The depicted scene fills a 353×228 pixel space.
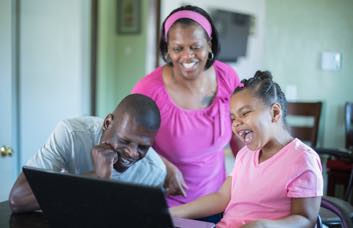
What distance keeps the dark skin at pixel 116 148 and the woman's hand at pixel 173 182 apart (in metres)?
0.32

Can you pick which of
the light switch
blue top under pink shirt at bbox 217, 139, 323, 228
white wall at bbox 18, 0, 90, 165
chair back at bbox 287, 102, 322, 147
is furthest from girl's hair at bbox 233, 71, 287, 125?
the light switch

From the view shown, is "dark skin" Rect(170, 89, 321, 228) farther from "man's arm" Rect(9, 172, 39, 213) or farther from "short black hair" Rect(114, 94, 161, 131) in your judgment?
"man's arm" Rect(9, 172, 39, 213)

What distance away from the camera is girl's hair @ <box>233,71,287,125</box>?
45.0 inches

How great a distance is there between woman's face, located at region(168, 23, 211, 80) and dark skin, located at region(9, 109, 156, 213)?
1.39ft

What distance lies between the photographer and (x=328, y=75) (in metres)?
4.10

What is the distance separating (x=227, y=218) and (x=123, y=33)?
479cm

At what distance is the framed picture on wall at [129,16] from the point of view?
18.3 feet

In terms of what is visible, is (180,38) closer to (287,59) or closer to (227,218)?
(227,218)

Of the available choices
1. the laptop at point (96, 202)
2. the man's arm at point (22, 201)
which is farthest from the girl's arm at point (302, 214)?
the man's arm at point (22, 201)

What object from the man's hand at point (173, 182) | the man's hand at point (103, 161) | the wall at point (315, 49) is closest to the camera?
the man's hand at point (103, 161)

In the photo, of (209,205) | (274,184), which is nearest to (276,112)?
(274,184)

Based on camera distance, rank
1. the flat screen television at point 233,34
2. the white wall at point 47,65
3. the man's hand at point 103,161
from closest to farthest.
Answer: the man's hand at point 103,161 < the white wall at point 47,65 < the flat screen television at point 233,34

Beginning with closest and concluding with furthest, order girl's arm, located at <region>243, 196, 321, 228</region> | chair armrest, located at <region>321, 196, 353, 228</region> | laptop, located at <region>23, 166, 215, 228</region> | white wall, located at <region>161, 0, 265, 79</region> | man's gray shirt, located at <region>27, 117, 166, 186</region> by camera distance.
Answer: laptop, located at <region>23, 166, 215, 228</region> → girl's arm, located at <region>243, 196, 321, 228</region> → chair armrest, located at <region>321, 196, 353, 228</region> → man's gray shirt, located at <region>27, 117, 166, 186</region> → white wall, located at <region>161, 0, 265, 79</region>

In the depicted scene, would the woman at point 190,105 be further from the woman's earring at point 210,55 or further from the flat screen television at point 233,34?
the flat screen television at point 233,34
